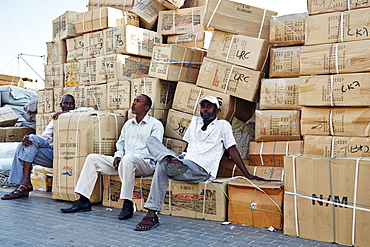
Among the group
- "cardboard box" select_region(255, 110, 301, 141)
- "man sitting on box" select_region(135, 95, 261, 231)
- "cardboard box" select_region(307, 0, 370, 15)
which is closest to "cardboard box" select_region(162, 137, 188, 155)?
"man sitting on box" select_region(135, 95, 261, 231)

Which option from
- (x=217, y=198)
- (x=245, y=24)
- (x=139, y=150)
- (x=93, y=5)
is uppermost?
(x=93, y=5)

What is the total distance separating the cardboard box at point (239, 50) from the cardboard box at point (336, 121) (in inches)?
39.9

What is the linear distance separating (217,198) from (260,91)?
1.53m

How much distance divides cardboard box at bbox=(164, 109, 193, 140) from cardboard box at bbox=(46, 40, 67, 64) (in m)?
2.89

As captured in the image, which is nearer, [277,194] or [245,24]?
[277,194]

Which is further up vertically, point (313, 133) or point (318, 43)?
point (318, 43)

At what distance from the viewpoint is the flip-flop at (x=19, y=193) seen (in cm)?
568

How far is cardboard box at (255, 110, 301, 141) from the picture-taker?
15.7 ft

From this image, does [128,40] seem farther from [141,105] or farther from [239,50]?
[239,50]

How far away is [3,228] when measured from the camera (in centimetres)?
416

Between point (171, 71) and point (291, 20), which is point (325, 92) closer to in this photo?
point (291, 20)

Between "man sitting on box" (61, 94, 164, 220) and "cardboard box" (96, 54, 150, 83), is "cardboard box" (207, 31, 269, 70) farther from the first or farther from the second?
"cardboard box" (96, 54, 150, 83)

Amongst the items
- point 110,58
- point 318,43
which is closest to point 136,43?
point 110,58

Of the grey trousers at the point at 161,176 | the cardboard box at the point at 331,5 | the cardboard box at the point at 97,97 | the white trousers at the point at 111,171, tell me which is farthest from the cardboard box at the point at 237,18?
the cardboard box at the point at 97,97
